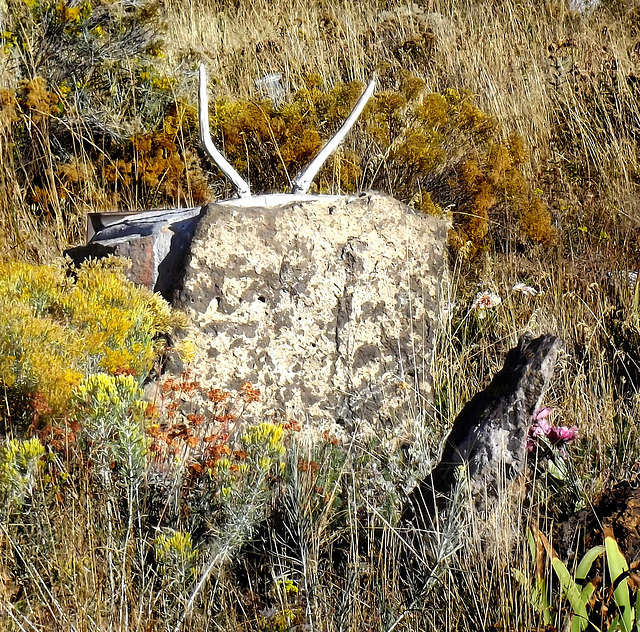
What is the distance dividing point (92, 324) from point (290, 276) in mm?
910

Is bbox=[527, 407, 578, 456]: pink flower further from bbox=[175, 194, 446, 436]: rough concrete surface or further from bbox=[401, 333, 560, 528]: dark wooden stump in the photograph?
bbox=[175, 194, 446, 436]: rough concrete surface

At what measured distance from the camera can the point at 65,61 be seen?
5.63 meters

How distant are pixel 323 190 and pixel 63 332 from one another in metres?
2.73

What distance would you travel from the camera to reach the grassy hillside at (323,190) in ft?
6.51

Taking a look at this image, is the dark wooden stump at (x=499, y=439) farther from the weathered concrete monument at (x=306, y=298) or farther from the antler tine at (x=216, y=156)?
the antler tine at (x=216, y=156)

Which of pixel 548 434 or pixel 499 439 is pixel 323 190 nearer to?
pixel 548 434

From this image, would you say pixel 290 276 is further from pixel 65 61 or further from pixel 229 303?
pixel 65 61

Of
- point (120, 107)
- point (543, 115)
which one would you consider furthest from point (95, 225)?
point (543, 115)

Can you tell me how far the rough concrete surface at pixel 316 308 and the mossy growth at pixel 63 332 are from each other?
0.32m

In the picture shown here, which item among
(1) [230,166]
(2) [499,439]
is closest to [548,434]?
(2) [499,439]

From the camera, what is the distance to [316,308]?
3.21 metres

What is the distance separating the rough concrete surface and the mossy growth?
322 millimetres

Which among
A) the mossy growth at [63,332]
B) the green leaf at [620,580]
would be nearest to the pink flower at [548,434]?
the green leaf at [620,580]

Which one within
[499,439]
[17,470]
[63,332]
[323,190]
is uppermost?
[323,190]
